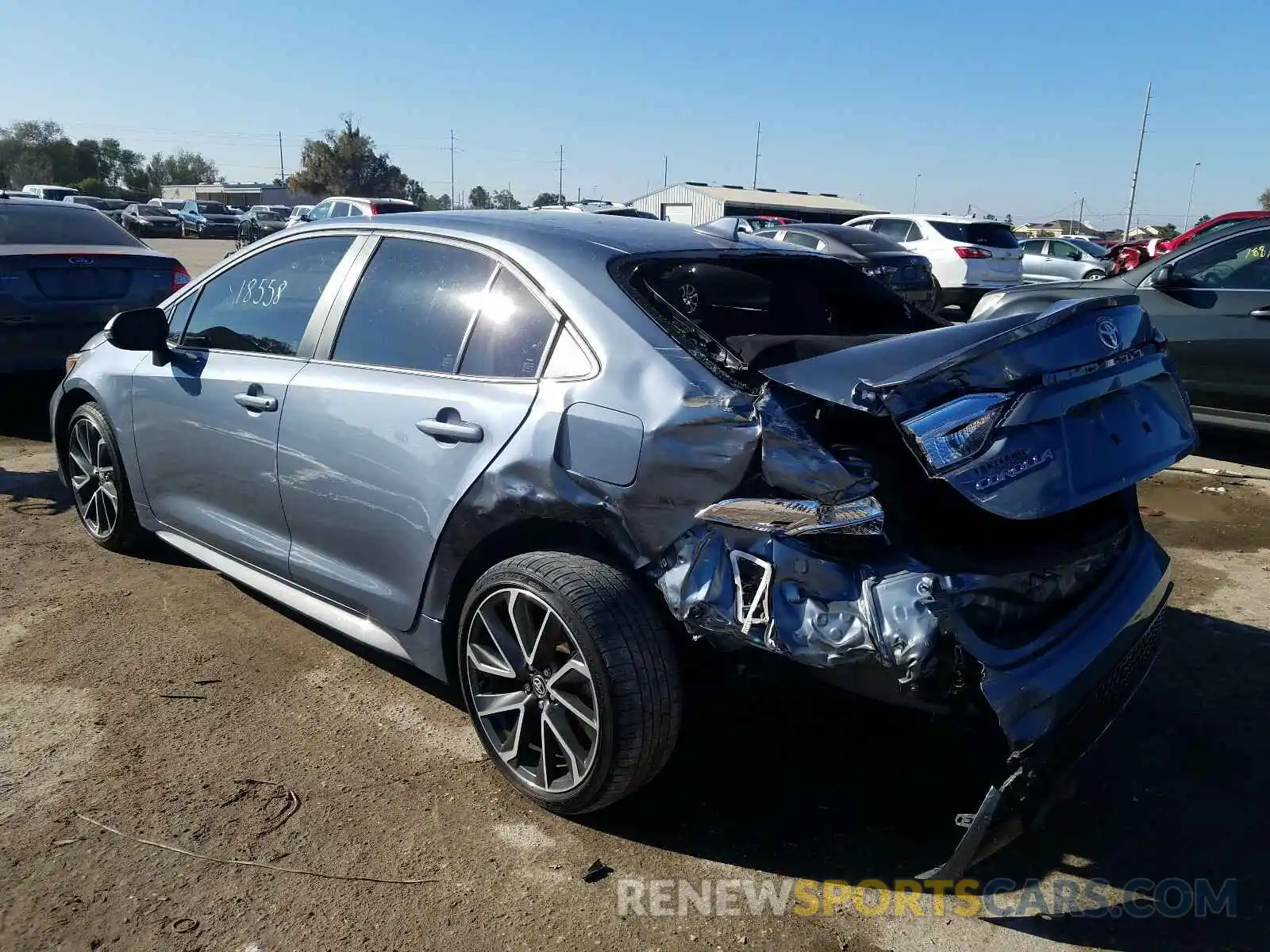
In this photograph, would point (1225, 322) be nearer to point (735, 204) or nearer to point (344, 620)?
point (344, 620)

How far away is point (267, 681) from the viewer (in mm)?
3562

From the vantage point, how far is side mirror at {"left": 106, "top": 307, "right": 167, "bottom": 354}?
13.0 feet

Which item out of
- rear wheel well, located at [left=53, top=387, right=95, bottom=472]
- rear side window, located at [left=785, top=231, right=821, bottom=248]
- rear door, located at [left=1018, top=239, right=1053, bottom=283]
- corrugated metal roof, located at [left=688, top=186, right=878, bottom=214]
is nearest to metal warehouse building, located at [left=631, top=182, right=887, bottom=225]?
corrugated metal roof, located at [left=688, top=186, right=878, bottom=214]

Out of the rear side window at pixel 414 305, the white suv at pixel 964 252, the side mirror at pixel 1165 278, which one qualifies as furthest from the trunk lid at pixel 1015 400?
the white suv at pixel 964 252

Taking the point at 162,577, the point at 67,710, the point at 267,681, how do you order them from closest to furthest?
the point at 67,710 < the point at 267,681 < the point at 162,577

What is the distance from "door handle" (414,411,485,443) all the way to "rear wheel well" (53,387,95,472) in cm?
267

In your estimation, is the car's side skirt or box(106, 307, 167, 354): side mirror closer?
the car's side skirt

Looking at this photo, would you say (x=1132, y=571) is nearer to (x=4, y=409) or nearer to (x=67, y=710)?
(x=67, y=710)

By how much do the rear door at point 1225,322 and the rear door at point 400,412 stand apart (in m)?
5.46

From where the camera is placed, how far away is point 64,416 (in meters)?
4.87

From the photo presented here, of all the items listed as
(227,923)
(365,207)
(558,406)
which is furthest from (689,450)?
(365,207)

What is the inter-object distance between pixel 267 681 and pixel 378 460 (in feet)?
3.54

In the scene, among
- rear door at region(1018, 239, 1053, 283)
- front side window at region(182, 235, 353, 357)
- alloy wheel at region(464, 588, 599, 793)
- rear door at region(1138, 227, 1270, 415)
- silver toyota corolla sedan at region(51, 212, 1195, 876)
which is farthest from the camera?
rear door at region(1018, 239, 1053, 283)

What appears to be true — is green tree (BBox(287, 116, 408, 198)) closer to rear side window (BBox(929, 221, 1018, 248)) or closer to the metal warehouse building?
the metal warehouse building
